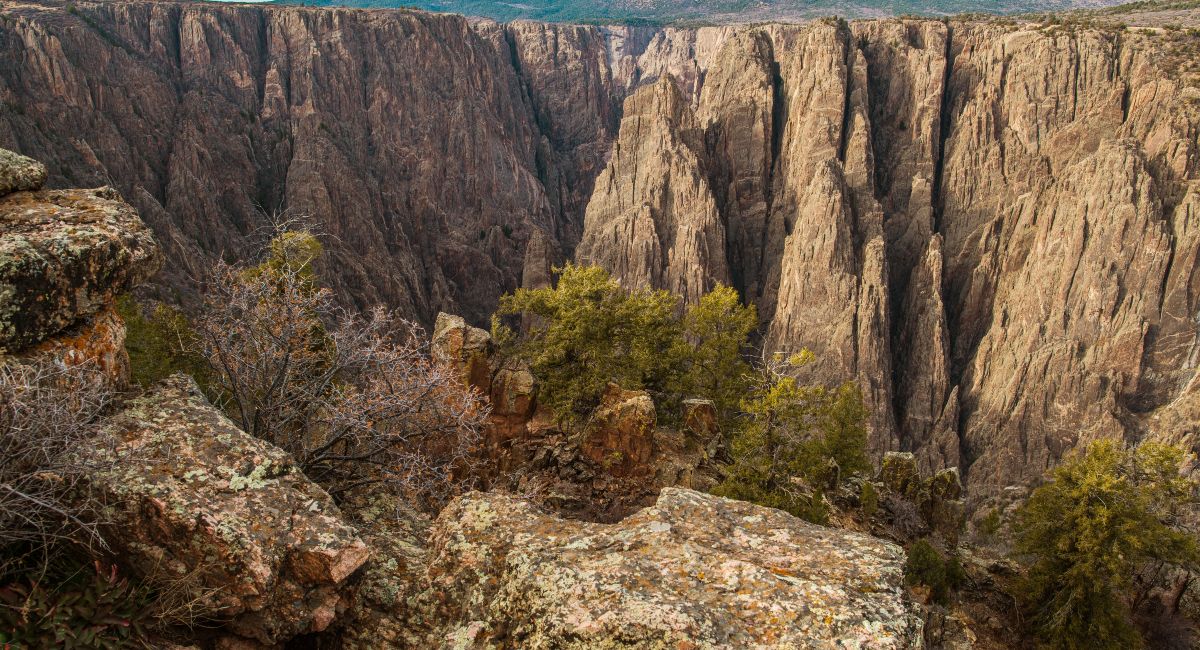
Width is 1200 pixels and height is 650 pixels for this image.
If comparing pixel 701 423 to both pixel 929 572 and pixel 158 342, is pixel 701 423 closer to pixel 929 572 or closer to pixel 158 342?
pixel 929 572

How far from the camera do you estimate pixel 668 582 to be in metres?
5.43

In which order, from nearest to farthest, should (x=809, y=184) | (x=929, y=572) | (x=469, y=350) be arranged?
(x=929, y=572)
(x=469, y=350)
(x=809, y=184)

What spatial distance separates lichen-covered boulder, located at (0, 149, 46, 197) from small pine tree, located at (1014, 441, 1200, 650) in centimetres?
1970

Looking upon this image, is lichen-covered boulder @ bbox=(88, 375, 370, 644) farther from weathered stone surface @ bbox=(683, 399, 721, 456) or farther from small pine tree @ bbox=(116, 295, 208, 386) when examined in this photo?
weathered stone surface @ bbox=(683, 399, 721, 456)

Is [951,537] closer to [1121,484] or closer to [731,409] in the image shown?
[1121,484]

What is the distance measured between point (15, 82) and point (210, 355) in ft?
256

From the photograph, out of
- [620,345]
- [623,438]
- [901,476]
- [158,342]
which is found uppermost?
[158,342]

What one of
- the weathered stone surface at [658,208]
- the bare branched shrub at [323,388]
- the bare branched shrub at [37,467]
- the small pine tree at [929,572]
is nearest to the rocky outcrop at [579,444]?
the bare branched shrub at [323,388]

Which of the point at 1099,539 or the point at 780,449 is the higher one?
the point at 780,449

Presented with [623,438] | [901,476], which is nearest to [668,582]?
[623,438]

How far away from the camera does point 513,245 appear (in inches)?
3809

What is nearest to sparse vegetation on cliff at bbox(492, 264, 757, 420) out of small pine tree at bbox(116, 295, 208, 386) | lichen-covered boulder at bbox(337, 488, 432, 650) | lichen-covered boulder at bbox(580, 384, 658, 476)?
lichen-covered boulder at bbox(580, 384, 658, 476)

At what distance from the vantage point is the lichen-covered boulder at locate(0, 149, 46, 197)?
6.65 m

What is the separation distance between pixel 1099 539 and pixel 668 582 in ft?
48.3
